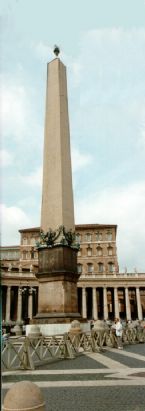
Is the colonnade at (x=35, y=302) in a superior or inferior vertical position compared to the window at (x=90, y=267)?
inferior

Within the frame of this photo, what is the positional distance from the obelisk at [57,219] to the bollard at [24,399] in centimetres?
1388

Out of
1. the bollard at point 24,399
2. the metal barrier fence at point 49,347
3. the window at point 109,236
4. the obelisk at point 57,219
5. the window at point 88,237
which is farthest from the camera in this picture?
the window at point 88,237

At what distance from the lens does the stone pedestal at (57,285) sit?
60.6 ft

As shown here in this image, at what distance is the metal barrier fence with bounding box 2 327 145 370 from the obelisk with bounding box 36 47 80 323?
5.79 ft

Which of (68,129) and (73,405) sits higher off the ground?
(68,129)

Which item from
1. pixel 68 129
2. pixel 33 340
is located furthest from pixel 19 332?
pixel 33 340

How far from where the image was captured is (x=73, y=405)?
650 centimetres

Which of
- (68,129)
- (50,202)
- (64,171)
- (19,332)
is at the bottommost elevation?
(19,332)

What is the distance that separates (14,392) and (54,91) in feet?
64.4

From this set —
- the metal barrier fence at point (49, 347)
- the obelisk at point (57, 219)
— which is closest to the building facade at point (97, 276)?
the obelisk at point (57, 219)

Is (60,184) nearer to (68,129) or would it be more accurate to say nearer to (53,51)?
(68,129)

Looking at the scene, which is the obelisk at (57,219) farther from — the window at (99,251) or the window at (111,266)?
the window at (99,251)

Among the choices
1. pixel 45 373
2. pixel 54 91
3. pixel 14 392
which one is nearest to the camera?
pixel 14 392

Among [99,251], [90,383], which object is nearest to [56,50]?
[90,383]
